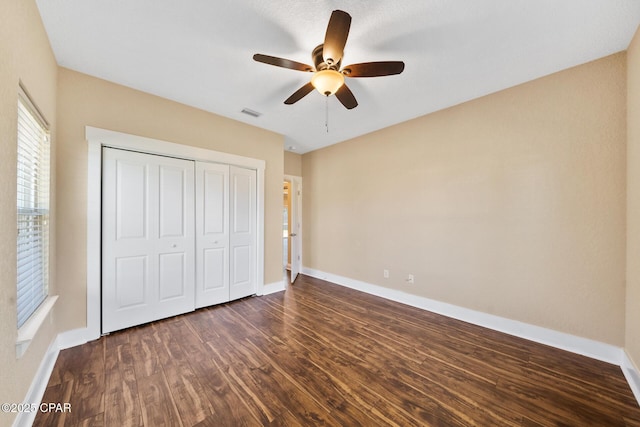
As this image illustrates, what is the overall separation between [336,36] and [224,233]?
2847mm

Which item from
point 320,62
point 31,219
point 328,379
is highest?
point 320,62

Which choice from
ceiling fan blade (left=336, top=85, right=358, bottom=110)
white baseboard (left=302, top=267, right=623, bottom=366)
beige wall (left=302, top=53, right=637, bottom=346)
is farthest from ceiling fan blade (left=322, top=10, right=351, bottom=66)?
white baseboard (left=302, top=267, right=623, bottom=366)

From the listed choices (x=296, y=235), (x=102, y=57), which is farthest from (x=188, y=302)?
(x=102, y=57)

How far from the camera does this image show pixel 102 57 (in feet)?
7.10

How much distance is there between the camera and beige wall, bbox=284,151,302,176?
16.5 ft

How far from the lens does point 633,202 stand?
1.90 meters

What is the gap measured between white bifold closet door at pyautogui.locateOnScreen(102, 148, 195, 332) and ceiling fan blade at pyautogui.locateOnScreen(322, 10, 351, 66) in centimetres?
234

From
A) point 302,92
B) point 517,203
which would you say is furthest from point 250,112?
point 517,203

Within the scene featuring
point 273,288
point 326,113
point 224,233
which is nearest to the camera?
point 326,113

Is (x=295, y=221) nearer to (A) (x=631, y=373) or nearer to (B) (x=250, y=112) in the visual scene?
(B) (x=250, y=112)

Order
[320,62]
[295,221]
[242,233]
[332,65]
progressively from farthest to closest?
[295,221] < [242,233] < [320,62] < [332,65]

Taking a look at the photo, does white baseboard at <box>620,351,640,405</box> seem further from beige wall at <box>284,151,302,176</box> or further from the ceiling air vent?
beige wall at <box>284,151,302,176</box>

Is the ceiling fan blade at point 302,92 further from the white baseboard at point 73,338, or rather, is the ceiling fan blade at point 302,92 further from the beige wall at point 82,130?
the white baseboard at point 73,338

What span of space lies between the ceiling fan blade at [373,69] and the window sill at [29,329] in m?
2.75
